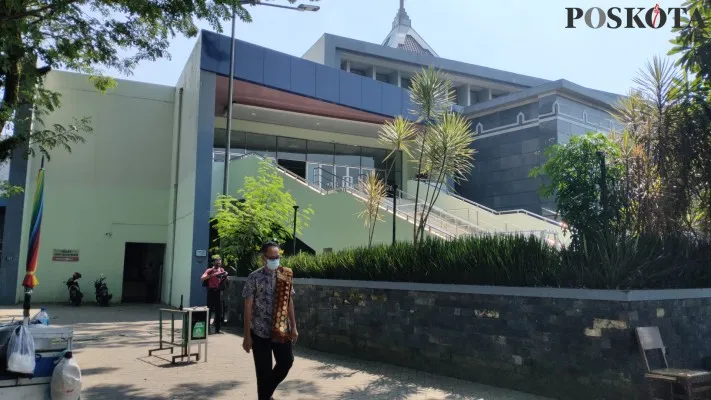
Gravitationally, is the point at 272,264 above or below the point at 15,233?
below

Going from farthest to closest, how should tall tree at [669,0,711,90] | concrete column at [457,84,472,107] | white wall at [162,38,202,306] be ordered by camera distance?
concrete column at [457,84,472,107] → white wall at [162,38,202,306] → tall tree at [669,0,711,90]

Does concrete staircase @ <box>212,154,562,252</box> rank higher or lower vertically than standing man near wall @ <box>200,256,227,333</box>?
higher

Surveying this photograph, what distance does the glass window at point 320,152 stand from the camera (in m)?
26.9

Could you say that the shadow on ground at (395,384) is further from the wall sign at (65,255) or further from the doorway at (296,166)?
the doorway at (296,166)

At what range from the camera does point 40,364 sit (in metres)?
5.08

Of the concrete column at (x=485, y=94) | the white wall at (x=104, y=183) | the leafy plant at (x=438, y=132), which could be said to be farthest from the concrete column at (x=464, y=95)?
the leafy plant at (x=438, y=132)

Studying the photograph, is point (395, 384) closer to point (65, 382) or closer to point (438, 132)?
point (65, 382)

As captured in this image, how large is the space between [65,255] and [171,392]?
17.2 metres

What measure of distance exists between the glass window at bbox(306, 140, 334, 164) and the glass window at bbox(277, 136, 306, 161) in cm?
26

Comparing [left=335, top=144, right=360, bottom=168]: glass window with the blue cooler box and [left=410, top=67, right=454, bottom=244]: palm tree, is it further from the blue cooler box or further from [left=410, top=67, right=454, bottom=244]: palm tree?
the blue cooler box

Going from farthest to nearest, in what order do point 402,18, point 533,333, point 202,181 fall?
point 402,18 < point 202,181 < point 533,333


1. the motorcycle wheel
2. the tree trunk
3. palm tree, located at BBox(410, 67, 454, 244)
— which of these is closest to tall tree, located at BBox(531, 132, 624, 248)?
palm tree, located at BBox(410, 67, 454, 244)

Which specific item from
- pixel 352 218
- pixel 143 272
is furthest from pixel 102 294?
pixel 352 218

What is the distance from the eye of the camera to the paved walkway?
Result: 668 cm
